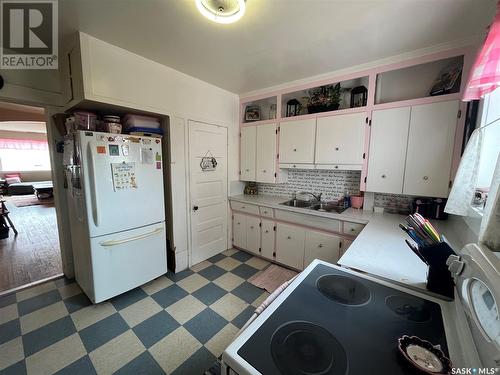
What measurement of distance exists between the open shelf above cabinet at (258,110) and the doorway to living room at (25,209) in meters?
2.87

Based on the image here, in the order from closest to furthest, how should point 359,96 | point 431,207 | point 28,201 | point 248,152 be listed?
point 431,207 < point 359,96 < point 248,152 < point 28,201

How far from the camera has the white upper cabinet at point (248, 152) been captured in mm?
2961

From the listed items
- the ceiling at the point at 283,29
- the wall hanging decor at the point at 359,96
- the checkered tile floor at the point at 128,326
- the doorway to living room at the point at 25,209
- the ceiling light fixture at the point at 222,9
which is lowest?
the checkered tile floor at the point at 128,326

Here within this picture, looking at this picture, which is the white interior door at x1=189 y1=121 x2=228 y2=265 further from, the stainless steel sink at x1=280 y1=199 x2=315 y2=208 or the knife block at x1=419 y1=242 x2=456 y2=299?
the knife block at x1=419 y1=242 x2=456 y2=299

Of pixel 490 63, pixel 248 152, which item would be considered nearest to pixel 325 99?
pixel 248 152

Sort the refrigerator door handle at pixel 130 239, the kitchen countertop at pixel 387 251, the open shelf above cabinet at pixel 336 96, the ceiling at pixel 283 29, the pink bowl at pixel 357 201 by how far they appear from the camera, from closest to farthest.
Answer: the kitchen countertop at pixel 387 251
the ceiling at pixel 283 29
the refrigerator door handle at pixel 130 239
the open shelf above cabinet at pixel 336 96
the pink bowl at pixel 357 201

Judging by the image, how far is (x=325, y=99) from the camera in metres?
2.36

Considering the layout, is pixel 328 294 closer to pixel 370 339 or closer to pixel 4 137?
pixel 370 339

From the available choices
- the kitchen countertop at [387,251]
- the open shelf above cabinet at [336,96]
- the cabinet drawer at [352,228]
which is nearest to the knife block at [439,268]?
the kitchen countertop at [387,251]

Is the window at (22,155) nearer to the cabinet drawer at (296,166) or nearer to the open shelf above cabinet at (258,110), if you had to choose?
the open shelf above cabinet at (258,110)

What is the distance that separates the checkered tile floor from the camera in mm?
1416

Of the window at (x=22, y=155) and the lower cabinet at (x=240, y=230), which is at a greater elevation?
the window at (x=22, y=155)

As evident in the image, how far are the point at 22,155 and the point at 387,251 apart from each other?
40.8ft

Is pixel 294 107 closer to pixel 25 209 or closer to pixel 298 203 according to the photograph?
pixel 298 203
